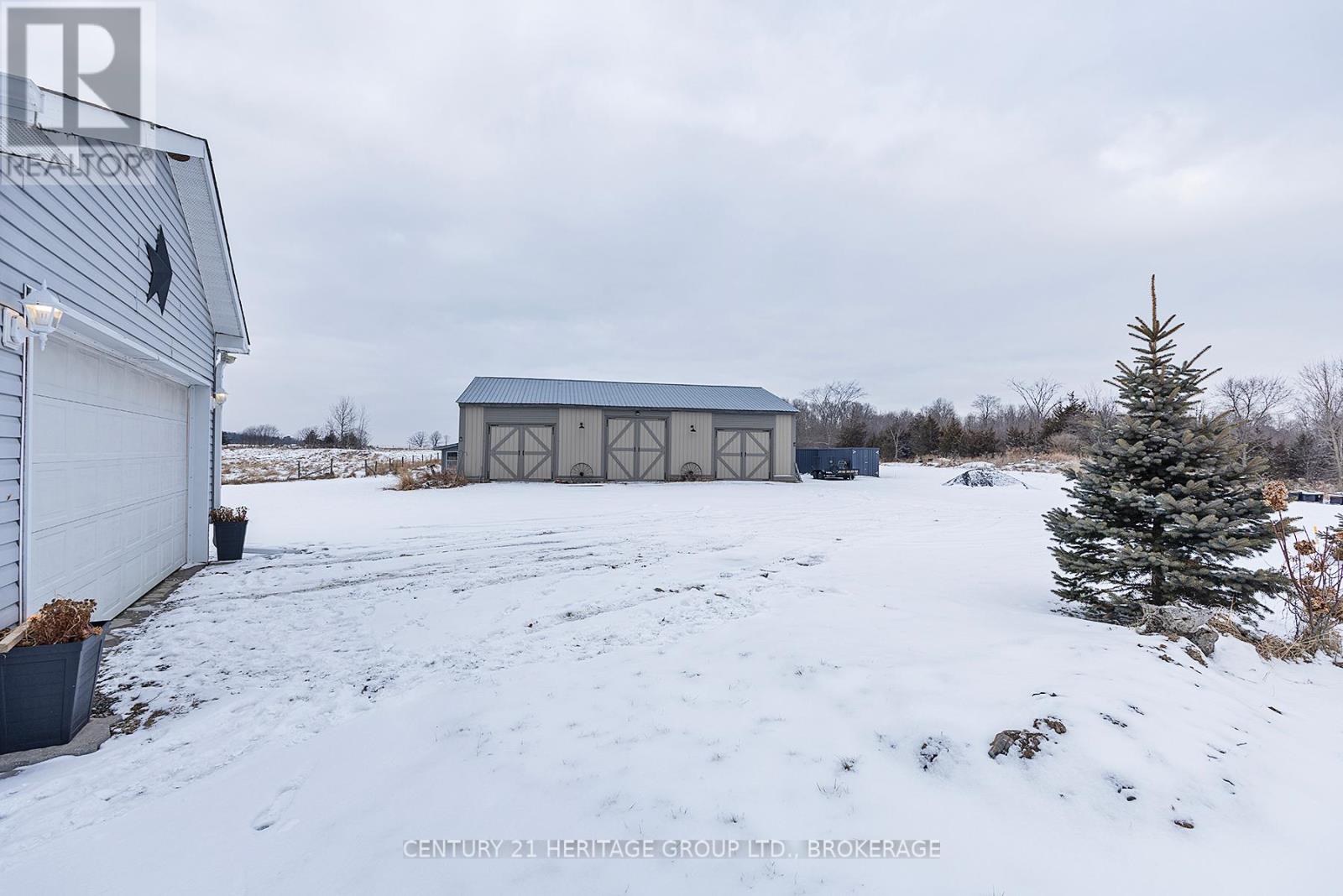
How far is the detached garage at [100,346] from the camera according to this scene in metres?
3.36

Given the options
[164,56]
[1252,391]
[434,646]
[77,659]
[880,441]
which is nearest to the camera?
[77,659]

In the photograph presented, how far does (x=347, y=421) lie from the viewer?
4403 cm

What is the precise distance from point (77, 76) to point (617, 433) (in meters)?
16.4

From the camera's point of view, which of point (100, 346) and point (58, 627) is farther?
point (100, 346)

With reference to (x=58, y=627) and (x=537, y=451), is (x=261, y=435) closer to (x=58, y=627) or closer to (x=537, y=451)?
(x=537, y=451)

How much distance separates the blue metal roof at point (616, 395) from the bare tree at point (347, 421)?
27.2 m

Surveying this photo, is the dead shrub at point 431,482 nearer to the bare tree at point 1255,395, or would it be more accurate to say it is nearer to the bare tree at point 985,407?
the bare tree at point 1255,395

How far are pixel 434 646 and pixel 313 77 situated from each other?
1043 centimetres

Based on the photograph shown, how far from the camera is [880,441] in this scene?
140 ft

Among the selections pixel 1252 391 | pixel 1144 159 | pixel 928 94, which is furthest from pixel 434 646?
pixel 1252 391

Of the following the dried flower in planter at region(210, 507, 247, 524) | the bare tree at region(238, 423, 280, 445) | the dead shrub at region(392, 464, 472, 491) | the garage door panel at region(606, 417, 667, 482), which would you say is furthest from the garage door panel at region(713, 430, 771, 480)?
the bare tree at region(238, 423, 280, 445)

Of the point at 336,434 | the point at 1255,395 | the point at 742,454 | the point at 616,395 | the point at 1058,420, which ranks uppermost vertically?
the point at 1255,395

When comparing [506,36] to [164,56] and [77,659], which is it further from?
[77,659]

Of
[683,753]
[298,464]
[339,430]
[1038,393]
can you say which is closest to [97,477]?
[683,753]
